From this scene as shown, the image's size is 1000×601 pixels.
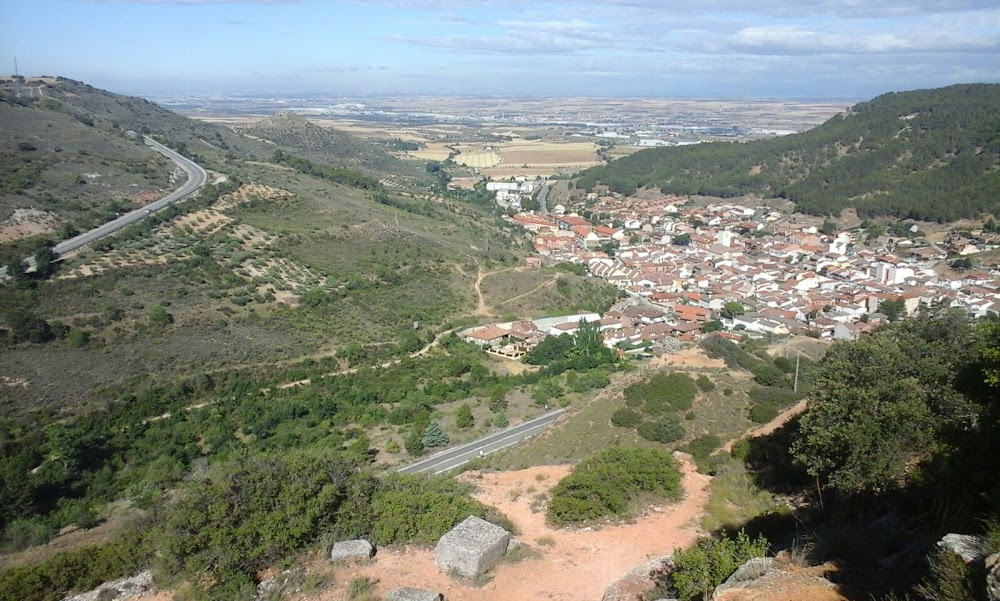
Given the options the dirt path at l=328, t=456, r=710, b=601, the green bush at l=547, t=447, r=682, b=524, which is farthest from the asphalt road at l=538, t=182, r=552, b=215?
the dirt path at l=328, t=456, r=710, b=601

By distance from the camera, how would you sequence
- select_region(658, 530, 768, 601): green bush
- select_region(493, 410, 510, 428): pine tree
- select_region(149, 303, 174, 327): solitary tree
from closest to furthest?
select_region(658, 530, 768, 601): green bush
select_region(493, 410, 510, 428): pine tree
select_region(149, 303, 174, 327): solitary tree

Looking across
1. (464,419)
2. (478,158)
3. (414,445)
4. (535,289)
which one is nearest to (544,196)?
(478,158)

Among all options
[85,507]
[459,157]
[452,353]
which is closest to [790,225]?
[452,353]

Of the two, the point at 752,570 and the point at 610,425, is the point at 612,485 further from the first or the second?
the point at 610,425

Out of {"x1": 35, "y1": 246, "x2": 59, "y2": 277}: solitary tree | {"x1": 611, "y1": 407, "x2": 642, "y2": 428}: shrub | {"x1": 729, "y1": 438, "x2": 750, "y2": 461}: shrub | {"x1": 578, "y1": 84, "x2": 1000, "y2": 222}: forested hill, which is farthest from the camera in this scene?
{"x1": 578, "y1": 84, "x2": 1000, "y2": 222}: forested hill

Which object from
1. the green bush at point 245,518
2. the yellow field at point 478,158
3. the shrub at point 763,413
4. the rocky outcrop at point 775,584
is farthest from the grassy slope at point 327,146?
the rocky outcrop at point 775,584

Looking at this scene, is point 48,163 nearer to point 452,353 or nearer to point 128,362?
point 128,362

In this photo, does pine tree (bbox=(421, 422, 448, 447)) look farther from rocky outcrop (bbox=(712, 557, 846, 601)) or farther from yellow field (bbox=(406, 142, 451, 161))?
yellow field (bbox=(406, 142, 451, 161))
